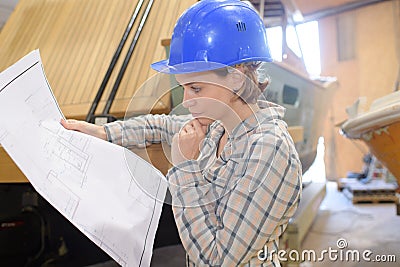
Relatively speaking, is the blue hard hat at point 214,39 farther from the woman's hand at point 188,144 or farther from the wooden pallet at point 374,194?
the wooden pallet at point 374,194

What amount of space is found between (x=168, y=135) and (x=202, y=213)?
0.30 metres

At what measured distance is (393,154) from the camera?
1.63 metres

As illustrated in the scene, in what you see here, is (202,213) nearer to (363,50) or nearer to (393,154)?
(393,154)

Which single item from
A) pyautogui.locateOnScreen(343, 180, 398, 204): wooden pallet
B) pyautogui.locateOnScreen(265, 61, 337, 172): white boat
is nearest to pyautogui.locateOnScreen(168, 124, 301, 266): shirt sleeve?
pyautogui.locateOnScreen(265, 61, 337, 172): white boat

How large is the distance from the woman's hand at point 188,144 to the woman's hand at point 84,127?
0.22 m

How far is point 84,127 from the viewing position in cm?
81

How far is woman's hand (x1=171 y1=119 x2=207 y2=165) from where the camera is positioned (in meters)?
0.68

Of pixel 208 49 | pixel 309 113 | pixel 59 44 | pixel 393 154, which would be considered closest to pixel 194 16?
pixel 208 49

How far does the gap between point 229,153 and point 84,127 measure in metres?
0.33

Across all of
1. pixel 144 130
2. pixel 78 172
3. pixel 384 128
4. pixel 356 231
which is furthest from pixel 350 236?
pixel 78 172

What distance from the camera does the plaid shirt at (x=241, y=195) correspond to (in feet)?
2.01

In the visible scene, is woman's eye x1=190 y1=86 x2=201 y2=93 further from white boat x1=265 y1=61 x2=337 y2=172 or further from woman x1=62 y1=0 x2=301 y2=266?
white boat x1=265 y1=61 x2=337 y2=172

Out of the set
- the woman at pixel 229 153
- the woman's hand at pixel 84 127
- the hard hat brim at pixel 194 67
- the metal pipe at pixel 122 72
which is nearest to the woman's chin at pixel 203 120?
the woman at pixel 229 153

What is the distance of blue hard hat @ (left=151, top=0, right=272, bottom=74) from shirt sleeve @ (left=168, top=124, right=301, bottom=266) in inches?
6.1
